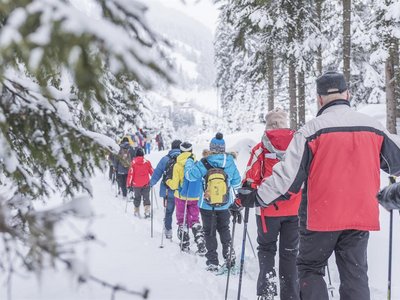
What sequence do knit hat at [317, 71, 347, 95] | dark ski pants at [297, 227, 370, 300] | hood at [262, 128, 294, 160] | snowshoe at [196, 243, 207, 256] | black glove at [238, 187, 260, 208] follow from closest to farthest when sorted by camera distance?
1. dark ski pants at [297, 227, 370, 300]
2. knit hat at [317, 71, 347, 95]
3. black glove at [238, 187, 260, 208]
4. hood at [262, 128, 294, 160]
5. snowshoe at [196, 243, 207, 256]

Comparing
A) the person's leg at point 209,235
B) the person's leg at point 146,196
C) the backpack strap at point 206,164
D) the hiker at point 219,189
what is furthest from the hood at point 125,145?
the backpack strap at point 206,164

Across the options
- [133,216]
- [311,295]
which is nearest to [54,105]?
[311,295]

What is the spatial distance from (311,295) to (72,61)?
130 inches

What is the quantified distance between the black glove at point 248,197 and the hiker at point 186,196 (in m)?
3.74

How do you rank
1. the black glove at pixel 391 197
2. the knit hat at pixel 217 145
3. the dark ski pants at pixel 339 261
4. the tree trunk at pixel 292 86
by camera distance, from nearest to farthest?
the black glove at pixel 391 197 < the dark ski pants at pixel 339 261 < the knit hat at pixel 217 145 < the tree trunk at pixel 292 86

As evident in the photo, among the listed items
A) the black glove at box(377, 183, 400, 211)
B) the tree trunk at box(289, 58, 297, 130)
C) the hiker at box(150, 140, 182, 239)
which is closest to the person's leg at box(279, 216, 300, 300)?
the black glove at box(377, 183, 400, 211)

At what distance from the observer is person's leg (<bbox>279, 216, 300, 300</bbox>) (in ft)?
16.8

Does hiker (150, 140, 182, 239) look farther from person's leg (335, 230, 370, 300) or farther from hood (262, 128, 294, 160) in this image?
person's leg (335, 230, 370, 300)

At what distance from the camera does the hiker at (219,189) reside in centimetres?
680

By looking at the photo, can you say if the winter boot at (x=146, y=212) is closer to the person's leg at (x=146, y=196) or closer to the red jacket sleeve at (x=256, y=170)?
the person's leg at (x=146, y=196)

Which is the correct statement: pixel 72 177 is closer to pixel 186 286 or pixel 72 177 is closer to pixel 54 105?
pixel 54 105

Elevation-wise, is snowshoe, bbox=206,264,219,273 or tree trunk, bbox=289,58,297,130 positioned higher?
tree trunk, bbox=289,58,297,130

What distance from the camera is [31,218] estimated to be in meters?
1.61

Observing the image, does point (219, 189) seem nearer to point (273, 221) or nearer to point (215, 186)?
point (215, 186)
